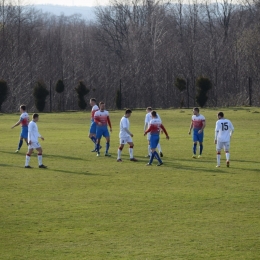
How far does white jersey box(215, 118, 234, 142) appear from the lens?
25219mm

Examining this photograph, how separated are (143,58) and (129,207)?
68889mm

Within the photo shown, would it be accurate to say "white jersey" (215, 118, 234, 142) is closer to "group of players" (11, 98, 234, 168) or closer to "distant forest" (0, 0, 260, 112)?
"group of players" (11, 98, 234, 168)

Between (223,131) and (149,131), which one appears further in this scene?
(149,131)

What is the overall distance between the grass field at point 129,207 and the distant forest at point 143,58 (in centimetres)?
3732

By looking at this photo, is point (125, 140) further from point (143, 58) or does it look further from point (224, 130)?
point (143, 58)

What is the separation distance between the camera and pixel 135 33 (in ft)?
320

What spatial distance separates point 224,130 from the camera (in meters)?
25.3

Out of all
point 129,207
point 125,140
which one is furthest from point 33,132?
point 129,207

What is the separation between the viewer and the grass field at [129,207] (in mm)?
14023

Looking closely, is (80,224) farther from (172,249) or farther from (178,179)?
(178,179)

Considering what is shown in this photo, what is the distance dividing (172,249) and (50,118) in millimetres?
43939

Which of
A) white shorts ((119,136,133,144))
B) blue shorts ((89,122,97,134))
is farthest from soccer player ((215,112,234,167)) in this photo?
blue shorts ((89,122,97,134))

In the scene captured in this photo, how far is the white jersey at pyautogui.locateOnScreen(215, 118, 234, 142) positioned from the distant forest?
3812 cm

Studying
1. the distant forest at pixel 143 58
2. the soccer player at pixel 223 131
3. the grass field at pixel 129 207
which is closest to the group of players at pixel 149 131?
the soccer player at pixel 223 131
